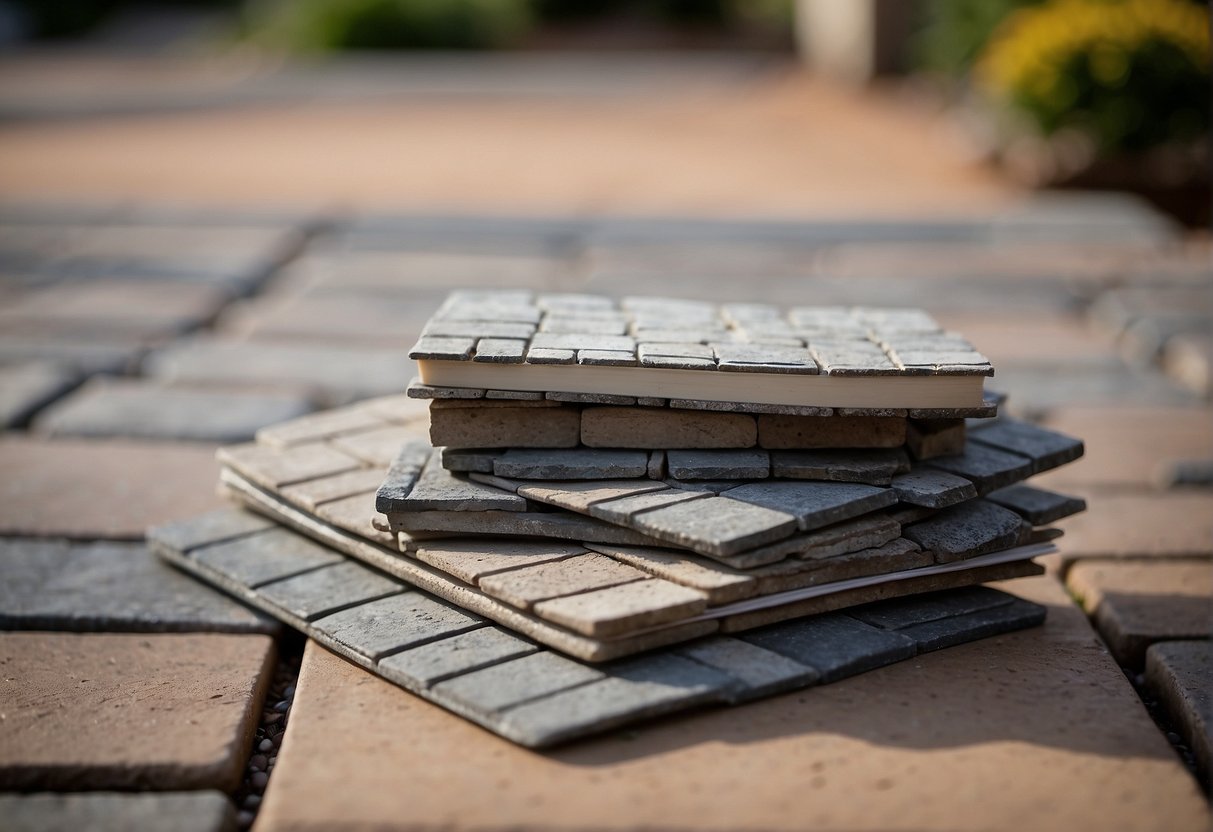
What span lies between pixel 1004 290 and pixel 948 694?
3.34 m

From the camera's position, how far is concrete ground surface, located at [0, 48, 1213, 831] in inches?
64.4

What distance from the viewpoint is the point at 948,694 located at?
6.17 feet

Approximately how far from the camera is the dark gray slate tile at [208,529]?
2371 millimetres

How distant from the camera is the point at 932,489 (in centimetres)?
201

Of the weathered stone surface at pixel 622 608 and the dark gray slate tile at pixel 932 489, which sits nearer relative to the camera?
the weathered stone surface at pixel 622 608

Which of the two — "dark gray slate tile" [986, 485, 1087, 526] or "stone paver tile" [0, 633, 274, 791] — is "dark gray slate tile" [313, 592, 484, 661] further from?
"dark gray slate tile" [986, 485, 1087, 526]

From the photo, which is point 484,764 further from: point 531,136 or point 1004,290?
point 531,136

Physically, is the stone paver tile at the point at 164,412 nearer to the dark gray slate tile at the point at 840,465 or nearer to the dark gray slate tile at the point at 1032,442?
the dark gray slate tile at the point at 840,465

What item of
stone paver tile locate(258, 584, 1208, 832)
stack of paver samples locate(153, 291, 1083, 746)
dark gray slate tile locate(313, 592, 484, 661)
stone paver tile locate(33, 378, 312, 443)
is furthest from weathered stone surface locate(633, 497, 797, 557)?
stone paver tile locate(33, 378, 312, 443)

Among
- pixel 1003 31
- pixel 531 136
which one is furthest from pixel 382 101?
pixel 1003 31

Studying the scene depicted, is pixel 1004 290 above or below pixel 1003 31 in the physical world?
below

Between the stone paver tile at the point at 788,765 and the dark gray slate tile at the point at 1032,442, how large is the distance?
0.42 meters

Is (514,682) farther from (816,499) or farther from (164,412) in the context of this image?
(164,412)

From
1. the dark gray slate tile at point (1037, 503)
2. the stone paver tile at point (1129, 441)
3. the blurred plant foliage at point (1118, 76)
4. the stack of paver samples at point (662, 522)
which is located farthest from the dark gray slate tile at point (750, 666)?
the blurred plant foliage at point (1118, 76)
